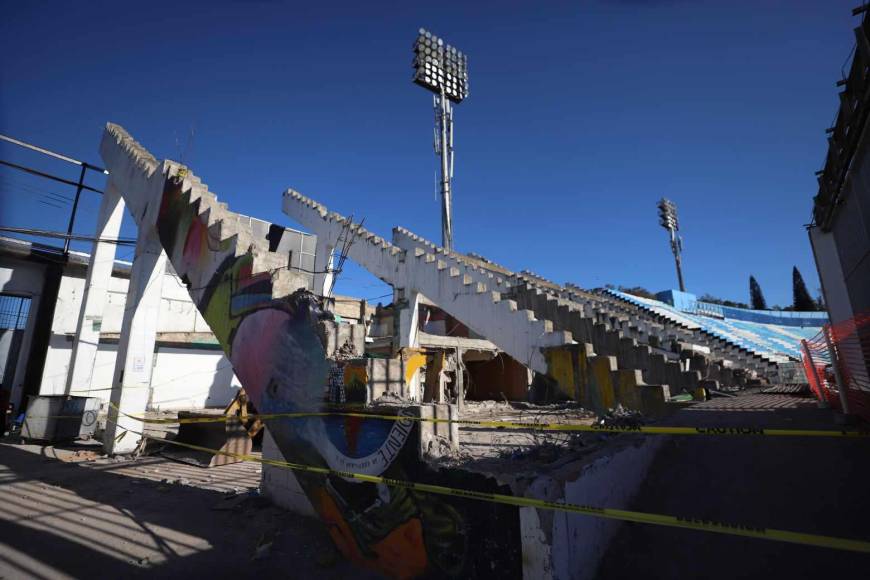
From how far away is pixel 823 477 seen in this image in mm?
4434

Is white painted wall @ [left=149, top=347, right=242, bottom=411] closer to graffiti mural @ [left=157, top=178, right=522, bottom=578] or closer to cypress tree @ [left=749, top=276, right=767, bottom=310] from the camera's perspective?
graffiti mural @ [left=157, top=178, right=522, bottom=578]

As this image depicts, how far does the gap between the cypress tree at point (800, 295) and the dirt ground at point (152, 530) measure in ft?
226

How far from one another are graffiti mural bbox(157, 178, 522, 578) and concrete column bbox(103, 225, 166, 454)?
434 cm

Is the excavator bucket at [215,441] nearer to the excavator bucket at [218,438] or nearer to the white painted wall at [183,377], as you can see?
the excavator bucket at [218,438]

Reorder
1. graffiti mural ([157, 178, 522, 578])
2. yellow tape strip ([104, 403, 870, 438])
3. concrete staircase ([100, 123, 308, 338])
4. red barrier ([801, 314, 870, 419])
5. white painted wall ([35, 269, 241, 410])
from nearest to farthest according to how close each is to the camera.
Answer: yellow tape strip ([104, 403, 870, 438]) → graffiti mural ([157, 178, 522, 578]) → red barrier ([801, 314, 870, 419]) → concrete staircase ([100, 123, 308, 338]) → white painted wall ([35, 269, 241, 410])

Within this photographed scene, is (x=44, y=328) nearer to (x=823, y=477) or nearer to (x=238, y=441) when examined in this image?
(x=238, y=441)

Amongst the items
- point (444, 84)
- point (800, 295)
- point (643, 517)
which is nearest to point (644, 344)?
point (643, 517)

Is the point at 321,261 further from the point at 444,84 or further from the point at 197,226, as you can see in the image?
the point at 444,84

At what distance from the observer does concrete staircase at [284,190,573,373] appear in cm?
1138

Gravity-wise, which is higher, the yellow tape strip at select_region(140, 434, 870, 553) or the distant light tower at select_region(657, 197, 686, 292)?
the distant light tower at select_region(657, 197, 686, 292)

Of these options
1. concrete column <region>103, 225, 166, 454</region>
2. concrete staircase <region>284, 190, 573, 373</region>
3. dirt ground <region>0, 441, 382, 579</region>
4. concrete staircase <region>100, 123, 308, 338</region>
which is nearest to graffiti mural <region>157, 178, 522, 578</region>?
concrete staircase <region>100, 123, 308, 338</region>

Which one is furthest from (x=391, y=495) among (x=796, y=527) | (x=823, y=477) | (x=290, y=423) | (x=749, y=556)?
(x=823, y=477)

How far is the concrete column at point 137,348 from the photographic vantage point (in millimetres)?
11336

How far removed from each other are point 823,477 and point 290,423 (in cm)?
647
